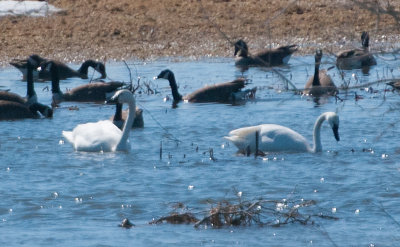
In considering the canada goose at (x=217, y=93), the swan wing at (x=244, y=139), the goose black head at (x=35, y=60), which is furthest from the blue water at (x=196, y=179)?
the goose black head at (x=35, y=60)

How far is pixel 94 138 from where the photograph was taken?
1193cm

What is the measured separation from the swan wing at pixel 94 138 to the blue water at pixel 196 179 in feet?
0.39

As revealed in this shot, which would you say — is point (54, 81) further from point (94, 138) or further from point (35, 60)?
point (94, 138)

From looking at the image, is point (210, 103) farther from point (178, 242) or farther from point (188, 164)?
point (178, 242)

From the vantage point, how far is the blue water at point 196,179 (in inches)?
306

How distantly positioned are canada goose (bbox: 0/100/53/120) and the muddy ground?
5.99m

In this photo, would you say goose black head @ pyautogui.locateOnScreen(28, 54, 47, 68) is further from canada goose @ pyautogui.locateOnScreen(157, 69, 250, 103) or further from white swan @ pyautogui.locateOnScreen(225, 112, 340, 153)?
white swan @ pyautogui.locateOnScreen(225, 112, 340, 153)

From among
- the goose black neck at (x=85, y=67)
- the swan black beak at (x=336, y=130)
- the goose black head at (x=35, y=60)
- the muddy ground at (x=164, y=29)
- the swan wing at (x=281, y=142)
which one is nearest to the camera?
the swan wing at (x=281, y=142)

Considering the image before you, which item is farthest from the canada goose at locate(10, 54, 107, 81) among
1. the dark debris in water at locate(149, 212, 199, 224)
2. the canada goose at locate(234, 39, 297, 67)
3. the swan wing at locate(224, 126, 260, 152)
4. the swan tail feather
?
the dark debris in water at locate(149, 212, 199, 224)

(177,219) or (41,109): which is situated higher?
(41,109)

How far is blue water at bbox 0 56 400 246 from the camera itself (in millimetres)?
7777

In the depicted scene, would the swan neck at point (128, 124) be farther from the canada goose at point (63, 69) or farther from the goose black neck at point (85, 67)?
the goose black neck at point (85, 67)

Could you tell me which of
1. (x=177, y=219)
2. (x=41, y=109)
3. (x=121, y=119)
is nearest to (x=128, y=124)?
(x=121, y=119)

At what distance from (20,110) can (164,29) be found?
332 inches
